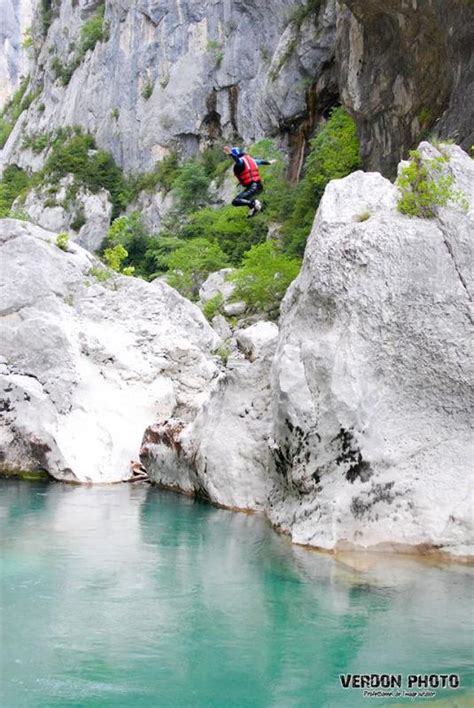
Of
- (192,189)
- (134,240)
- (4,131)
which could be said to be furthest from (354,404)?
(4,131)

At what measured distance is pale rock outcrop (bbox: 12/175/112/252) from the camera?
52312mm

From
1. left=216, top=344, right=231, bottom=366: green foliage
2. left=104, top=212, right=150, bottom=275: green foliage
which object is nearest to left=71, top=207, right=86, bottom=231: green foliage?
left=104, top=212, right=150, bottom=275: green foliage

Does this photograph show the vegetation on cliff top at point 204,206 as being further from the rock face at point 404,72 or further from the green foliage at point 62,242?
the rock face at point 404,72

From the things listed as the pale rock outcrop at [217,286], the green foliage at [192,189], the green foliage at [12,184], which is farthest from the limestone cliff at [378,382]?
the green foliage at [12,184]

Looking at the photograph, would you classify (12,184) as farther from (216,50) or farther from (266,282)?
(266,282)

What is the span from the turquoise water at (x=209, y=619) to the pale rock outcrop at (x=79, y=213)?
43.5m

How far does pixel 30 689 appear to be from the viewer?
18.2 feet

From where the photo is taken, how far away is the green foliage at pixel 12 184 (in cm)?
5959

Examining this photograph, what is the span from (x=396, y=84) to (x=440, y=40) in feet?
9.67

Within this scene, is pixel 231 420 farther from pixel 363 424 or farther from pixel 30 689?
pixel 30 689

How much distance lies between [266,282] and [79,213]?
29434 mm

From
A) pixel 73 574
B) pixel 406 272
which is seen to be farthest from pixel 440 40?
pixel 73 574

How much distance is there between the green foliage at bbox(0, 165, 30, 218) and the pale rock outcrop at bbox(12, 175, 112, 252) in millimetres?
5494

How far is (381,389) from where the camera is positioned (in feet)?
31.6
